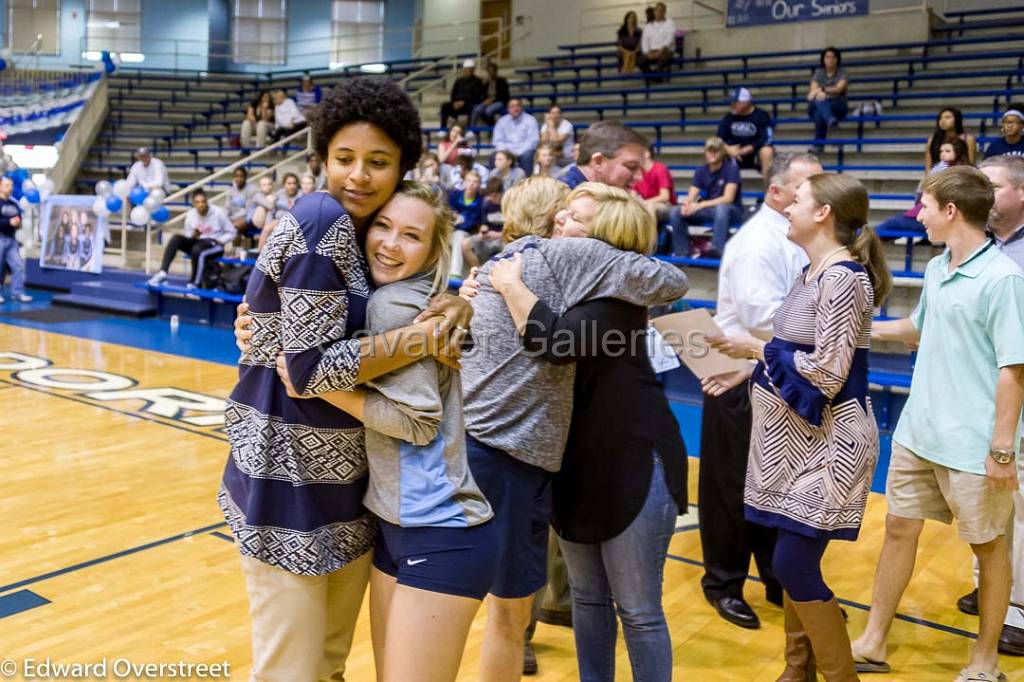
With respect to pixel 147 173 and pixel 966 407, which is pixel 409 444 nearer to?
pixel 966 407

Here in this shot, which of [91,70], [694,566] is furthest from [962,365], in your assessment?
[91,70]

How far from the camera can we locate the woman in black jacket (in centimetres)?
222

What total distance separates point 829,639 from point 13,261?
1145 cm

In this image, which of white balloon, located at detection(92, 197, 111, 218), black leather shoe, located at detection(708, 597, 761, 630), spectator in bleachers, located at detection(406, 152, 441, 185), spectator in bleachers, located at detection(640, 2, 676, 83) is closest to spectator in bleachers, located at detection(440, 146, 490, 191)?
spectator in bleachers, located at detection(406, 152, 441, 185)

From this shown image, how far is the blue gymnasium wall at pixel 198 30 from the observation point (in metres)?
22.5

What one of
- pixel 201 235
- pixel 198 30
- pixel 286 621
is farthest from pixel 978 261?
pixel 198 30

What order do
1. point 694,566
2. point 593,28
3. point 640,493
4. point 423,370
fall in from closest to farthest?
1. point 423,370
2. point 640,493
3. point 694,566
4. point 593,28

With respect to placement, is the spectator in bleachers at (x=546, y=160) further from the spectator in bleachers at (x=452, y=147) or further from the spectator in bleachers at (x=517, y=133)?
the spectator in bleachers at (x=452, y=147)

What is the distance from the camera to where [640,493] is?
2.24 meters

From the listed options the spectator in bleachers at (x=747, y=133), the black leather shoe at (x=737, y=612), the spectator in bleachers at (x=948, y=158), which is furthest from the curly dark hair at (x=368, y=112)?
the spectator in bleachers at (x=747, y=133)

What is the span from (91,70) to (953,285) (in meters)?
21.3

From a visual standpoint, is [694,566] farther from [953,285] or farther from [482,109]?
[482,109]

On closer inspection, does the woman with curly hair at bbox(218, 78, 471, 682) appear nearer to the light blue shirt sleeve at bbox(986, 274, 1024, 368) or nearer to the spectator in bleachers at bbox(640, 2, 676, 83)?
the light blue shirt sleeve at bbox(986, 274, 1024, 368)

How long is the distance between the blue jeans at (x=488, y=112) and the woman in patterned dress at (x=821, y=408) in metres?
11.4
